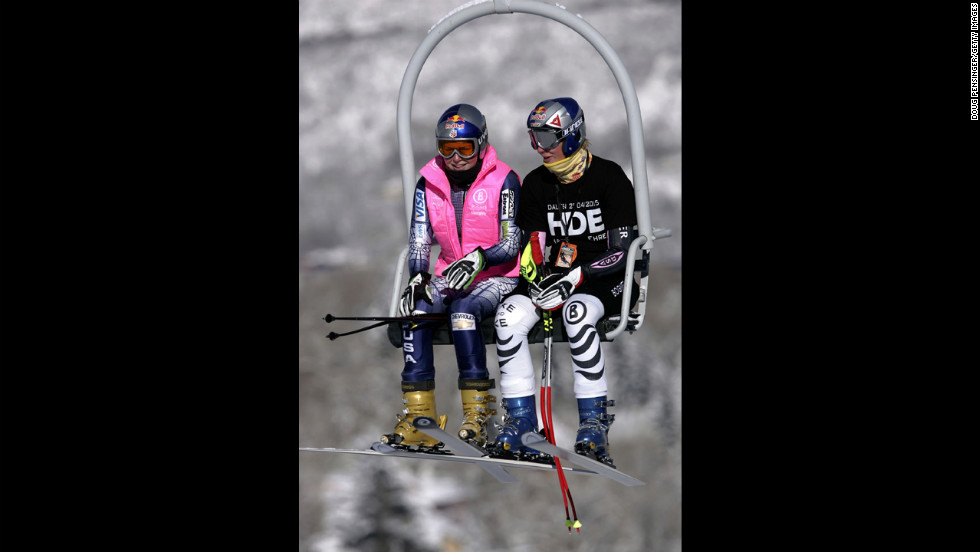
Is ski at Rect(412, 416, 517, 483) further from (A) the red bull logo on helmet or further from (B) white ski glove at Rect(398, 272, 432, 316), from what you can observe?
(A) the red bull logo on helmet

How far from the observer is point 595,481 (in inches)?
298

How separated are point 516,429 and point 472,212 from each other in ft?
3.66

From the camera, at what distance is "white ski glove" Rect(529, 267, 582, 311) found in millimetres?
6109

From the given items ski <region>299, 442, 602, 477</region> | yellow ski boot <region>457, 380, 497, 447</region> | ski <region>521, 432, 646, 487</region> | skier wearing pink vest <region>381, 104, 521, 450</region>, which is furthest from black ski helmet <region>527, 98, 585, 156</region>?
ski <region>299, 442, 602, 477</region>

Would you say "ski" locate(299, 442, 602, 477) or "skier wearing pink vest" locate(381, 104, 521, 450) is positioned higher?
"skier wearing pink vest" locate(381, 104, 521, 450)

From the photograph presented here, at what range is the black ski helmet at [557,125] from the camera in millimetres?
6172

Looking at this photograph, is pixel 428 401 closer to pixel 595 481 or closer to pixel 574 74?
pixel 595 481

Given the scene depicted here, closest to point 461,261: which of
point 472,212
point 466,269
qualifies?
point 466,269

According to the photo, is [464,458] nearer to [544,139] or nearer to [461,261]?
[461,261]

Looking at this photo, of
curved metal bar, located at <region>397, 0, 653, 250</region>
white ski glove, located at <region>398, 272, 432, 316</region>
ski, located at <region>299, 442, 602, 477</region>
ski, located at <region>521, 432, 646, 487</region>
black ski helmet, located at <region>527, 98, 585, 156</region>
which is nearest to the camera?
ski, located at <region>521, 432, 646, 487</region>

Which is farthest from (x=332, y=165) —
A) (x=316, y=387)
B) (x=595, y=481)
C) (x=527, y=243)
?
(x=595, y=481)

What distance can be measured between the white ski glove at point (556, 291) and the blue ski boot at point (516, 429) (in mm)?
465

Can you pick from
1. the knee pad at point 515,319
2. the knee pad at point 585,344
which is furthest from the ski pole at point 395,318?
the knee pad at point 585,344

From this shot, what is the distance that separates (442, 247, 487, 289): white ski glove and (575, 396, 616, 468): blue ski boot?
797mm
